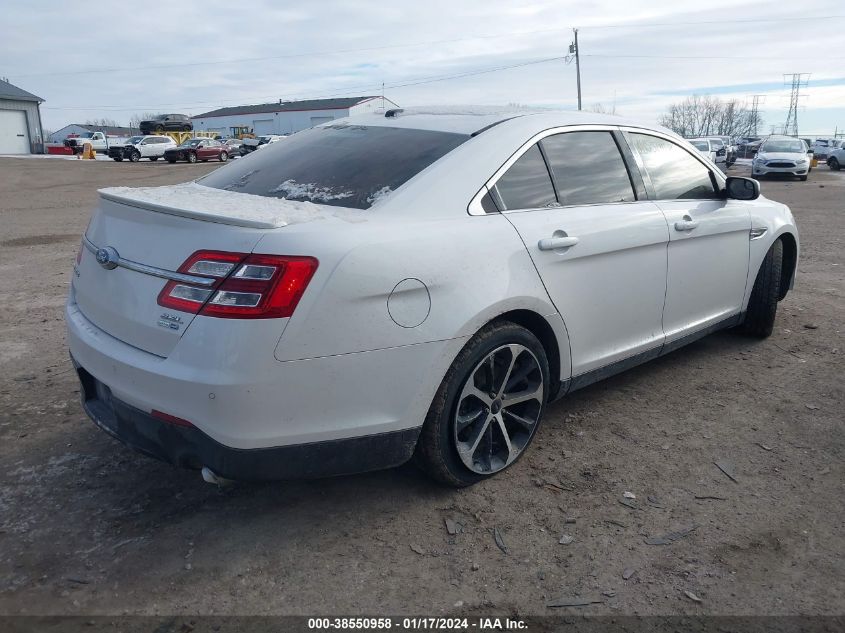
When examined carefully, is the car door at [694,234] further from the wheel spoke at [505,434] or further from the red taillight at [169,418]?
the red taillight at [169,418]

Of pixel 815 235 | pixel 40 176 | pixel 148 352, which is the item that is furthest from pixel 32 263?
pixel 40 176

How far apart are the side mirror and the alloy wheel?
2129mm

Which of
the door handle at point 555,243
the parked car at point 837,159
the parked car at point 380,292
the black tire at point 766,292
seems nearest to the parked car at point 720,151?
the parked car at point 837,159

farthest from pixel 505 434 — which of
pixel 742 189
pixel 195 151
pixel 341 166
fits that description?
pixel 195 151

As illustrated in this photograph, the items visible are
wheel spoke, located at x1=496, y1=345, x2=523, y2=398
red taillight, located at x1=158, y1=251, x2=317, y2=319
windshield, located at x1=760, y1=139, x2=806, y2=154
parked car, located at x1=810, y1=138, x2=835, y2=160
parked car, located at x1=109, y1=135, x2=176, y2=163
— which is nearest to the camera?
red taillight, located at x1=158, y1=251, x2=317, y2=319

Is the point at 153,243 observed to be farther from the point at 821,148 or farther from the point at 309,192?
the point at 821,148

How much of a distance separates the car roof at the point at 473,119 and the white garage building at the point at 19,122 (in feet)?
185

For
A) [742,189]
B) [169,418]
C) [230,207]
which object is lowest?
[169,418]

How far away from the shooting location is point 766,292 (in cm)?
511

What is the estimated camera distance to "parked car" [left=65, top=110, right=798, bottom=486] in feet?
8.26

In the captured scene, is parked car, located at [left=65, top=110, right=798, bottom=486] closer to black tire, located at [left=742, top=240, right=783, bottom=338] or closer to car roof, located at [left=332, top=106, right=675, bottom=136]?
car roof, located at [left=332, top=106, right=675, bottom=136]

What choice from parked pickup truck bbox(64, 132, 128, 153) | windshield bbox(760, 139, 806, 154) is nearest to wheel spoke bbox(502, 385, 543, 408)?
windshield bbox(760, 139, 806, 154)

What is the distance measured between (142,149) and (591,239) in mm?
43954

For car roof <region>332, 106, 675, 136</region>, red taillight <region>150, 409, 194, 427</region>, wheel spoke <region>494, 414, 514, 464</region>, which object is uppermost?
car roof <region>332, 106, 675, 136</region>
